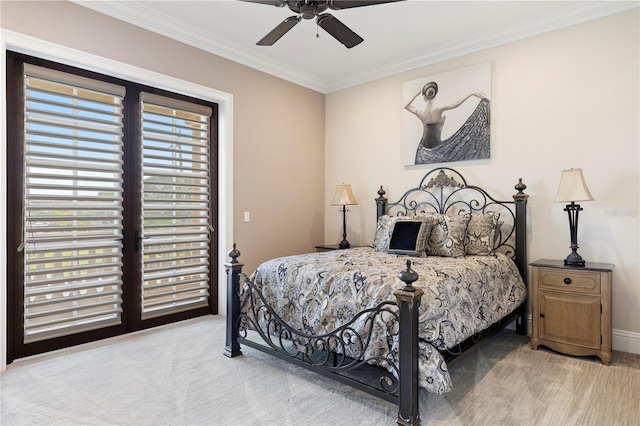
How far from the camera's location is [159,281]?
3.76 m

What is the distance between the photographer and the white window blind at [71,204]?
2969mm

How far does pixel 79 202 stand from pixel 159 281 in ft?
3.46

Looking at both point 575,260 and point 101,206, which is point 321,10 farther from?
point 575,260

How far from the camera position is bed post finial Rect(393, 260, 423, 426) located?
6.46 feet

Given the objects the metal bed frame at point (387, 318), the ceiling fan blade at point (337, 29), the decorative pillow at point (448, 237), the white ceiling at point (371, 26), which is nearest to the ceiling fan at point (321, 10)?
the ceiling fan blade at point (337, 29)

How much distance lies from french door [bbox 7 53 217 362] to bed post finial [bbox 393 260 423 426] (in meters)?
2.64

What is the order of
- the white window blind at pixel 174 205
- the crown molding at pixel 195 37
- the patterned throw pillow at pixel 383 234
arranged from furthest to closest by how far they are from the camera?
the patterned throw pillow at pixel 383 234 < the white window blind at pixel 174 205 < the crown molding at pixel 195 37

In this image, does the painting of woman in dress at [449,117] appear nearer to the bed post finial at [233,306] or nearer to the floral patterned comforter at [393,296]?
the floral patterned comforter at [393,296]

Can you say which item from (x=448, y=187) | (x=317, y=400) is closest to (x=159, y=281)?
(x=317, y=400)

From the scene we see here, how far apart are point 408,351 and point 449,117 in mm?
2962

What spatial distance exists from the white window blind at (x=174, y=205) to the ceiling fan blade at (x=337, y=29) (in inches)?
74.8

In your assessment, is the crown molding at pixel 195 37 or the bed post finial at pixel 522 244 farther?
the bed post finial at pixel 522 244

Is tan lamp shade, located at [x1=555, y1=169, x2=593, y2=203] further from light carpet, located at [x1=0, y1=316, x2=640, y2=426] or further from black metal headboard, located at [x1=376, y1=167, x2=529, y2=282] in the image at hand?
light carpet, located at [x1=0, y1=316, x2=640, y2=426]

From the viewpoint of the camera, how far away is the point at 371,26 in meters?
3.73
